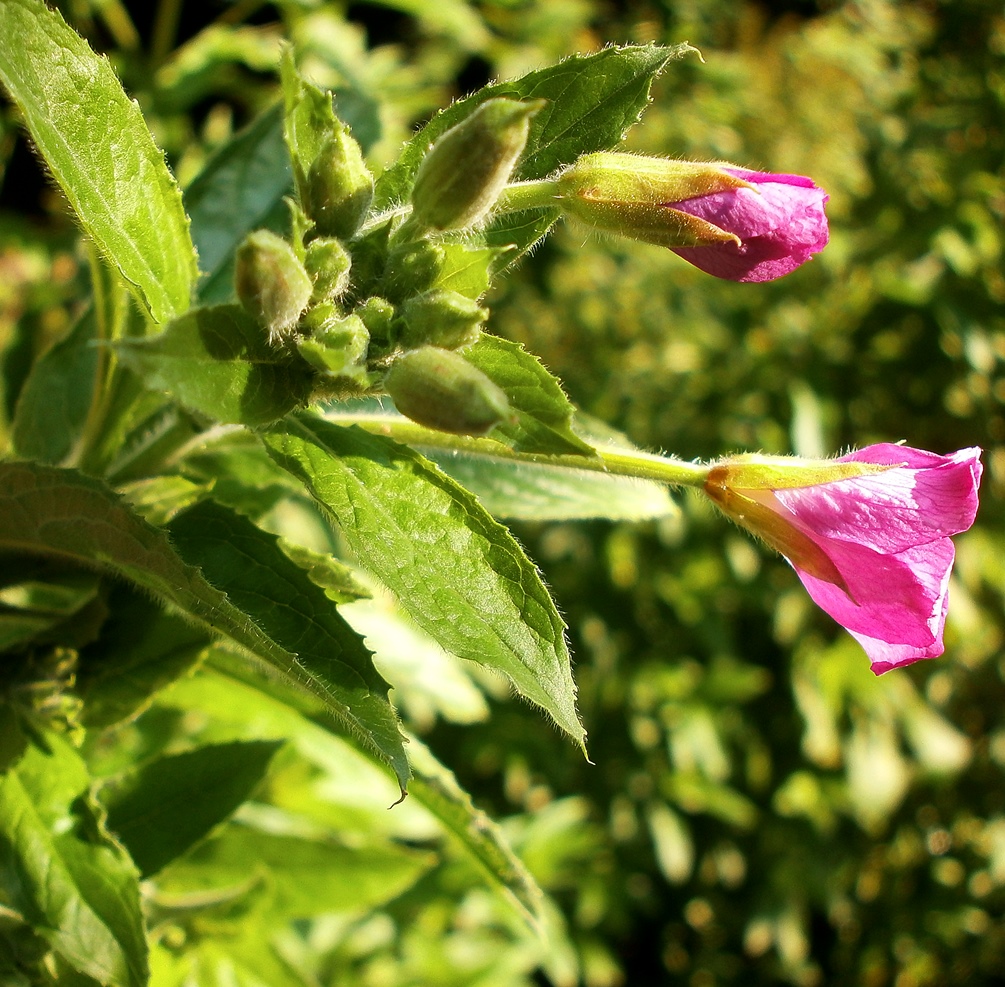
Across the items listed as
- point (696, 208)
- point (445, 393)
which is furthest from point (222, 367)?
point (696, 208)

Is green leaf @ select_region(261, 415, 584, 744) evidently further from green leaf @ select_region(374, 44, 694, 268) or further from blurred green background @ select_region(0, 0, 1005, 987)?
blurred green background @ select_region(0, 0, 1005, 987)

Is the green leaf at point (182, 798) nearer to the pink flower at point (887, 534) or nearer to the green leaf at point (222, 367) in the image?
the green leaf at point (222, 367)

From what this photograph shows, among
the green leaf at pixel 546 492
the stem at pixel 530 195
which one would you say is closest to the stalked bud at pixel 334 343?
the stem at pixel 530 195

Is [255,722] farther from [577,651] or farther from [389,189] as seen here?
[577,651]

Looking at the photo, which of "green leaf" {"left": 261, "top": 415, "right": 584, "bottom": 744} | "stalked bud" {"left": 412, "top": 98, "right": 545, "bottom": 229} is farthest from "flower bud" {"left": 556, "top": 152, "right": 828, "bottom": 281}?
"green leaf" {"left": 261, "top": 415, "right": 584, "bottom": 744}

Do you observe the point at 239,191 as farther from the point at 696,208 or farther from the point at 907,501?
the point at 907,501
